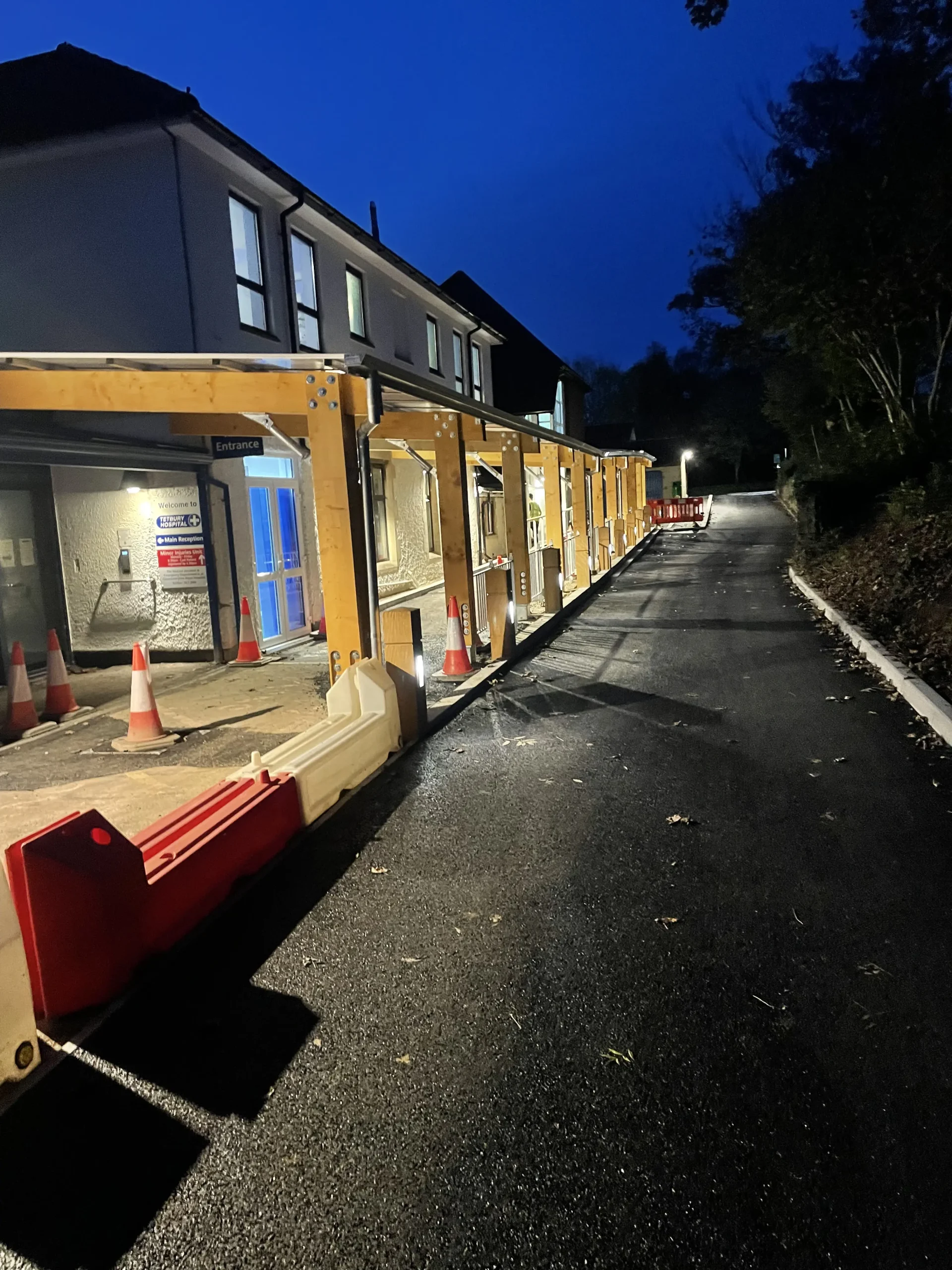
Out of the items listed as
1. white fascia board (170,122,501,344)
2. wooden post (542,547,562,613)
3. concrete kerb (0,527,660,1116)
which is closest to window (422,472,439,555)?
white fascia board (170,122,501,344)

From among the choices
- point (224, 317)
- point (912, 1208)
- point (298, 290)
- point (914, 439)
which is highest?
point (298, 290)

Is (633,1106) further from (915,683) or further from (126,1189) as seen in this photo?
(915,683)

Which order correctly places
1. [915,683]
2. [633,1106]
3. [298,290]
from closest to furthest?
1. [633,1106]
2. [915,683]
3. [298,290]

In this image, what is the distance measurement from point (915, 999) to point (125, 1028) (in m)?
3.02

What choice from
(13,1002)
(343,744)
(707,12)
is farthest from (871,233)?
(13,1002)

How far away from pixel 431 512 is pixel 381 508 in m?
3.17

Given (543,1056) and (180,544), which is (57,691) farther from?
(543,1056)

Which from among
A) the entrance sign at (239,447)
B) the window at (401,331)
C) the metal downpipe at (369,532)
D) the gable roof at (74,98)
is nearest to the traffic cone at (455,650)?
the metal downpipe at (369,532)

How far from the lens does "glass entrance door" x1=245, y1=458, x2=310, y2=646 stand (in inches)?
489

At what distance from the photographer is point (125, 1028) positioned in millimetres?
3307

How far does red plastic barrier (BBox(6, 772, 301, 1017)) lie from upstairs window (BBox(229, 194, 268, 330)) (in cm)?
968

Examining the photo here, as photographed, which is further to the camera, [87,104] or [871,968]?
[87,104]

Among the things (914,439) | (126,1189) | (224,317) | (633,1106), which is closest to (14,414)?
(224,317)

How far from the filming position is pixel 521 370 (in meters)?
38.0
